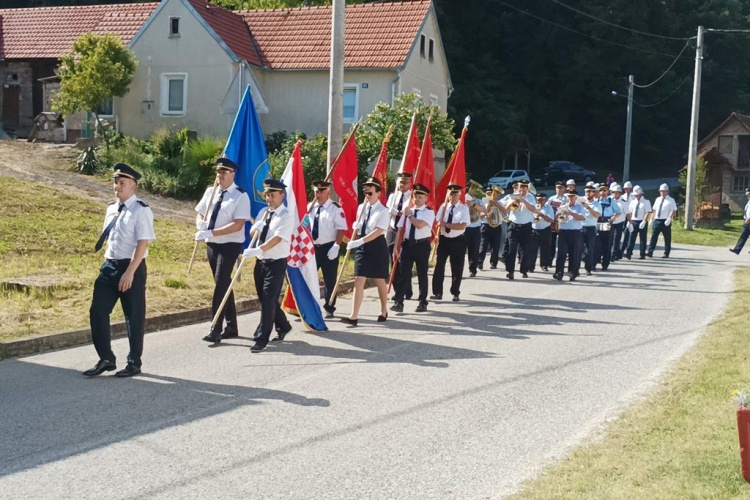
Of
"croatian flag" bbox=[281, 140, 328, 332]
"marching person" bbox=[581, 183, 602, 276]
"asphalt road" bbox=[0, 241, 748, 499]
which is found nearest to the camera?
"asphalt road" bbox=[0, 241, 748, 499]

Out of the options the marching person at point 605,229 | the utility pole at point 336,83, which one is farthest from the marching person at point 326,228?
the marching person at point 605,229

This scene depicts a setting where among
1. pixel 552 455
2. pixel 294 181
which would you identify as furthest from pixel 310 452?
pixel 294 181

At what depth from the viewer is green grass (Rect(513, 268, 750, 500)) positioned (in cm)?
584

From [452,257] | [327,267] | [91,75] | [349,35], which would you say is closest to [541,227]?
[452,257]

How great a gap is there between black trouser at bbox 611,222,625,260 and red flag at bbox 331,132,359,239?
420 inches

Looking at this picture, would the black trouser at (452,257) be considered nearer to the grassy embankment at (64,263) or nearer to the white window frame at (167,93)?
the grassy embankment at (64,263)

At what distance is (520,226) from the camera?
19.6m

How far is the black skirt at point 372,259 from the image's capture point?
12.8 meters

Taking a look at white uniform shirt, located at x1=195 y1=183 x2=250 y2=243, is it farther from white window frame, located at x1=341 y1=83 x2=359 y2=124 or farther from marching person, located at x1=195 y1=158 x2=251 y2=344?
white window frame, located at x1=341 y1=83 x2=359 y2=124

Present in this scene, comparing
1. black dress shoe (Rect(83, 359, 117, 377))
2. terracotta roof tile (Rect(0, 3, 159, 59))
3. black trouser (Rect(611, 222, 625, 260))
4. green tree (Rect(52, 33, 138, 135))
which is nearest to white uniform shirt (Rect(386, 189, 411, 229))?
black dress shoe (Rect(83, 359, 117, 377))

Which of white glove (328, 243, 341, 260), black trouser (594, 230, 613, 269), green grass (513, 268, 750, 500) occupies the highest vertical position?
white glove (328, 243, 341, 260)

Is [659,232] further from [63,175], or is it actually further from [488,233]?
[63,175]

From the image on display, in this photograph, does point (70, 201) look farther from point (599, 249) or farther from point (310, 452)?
point (310, 452)

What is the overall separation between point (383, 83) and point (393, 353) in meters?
26.1
